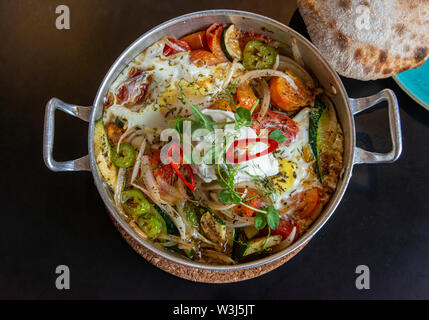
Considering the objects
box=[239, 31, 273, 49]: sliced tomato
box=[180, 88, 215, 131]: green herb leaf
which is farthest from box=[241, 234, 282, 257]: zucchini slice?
box=[239, 31, 273, 49]: sliced tomato

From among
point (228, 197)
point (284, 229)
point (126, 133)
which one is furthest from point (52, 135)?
point (284, 229)

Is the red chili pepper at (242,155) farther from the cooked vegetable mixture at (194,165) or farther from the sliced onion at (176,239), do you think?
the sliced onion at (176,239)

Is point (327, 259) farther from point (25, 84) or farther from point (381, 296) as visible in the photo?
point (25, 84)

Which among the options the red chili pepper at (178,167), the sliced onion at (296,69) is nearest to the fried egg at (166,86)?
the red chili pepper at (178,167)

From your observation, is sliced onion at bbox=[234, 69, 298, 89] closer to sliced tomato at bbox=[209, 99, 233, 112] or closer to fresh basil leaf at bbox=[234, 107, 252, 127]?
sliced tomato at bbox=[209, 99, 233, 112]

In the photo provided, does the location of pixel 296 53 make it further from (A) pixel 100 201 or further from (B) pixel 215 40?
(A) pixel 100 201

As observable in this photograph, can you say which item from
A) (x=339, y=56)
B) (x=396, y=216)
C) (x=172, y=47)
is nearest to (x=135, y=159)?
(x=172, y=47)
